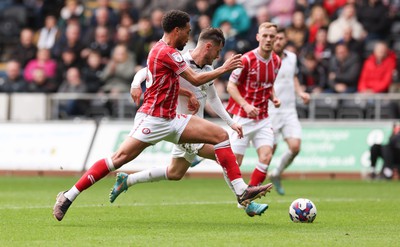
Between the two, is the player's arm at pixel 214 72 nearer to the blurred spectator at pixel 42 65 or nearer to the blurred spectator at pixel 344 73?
the blurred spectator at pixel 344 73

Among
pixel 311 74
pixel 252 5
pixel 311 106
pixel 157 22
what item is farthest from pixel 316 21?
pixel 157 22

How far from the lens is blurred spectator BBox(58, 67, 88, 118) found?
24266 mm

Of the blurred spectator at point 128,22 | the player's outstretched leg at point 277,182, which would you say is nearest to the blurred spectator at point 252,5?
the blurred spectator at point 128,22

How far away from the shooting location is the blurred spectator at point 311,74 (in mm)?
23578

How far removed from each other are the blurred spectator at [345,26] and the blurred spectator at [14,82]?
738 cm

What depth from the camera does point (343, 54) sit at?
23.6 metres

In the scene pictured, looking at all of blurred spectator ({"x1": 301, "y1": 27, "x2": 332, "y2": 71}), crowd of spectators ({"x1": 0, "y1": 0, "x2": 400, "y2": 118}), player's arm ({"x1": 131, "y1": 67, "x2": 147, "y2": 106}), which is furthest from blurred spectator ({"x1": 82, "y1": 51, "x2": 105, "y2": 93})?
player's arm ({"x1": 131, "y1": 67, "x2": 147, "y2": 106})

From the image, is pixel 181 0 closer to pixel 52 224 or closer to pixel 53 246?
pixel 52 224

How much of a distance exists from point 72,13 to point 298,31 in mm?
6673

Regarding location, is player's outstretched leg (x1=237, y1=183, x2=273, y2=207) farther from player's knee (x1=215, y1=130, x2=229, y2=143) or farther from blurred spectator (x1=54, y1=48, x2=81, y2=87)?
blurred spectator (x1=54, y1=48, x2=81, y2=87)

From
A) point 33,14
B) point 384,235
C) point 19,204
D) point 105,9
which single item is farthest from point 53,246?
point 33,14

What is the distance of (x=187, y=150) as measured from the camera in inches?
493

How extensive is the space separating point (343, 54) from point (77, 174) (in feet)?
21.2

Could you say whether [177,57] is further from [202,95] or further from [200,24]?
[200,24]
